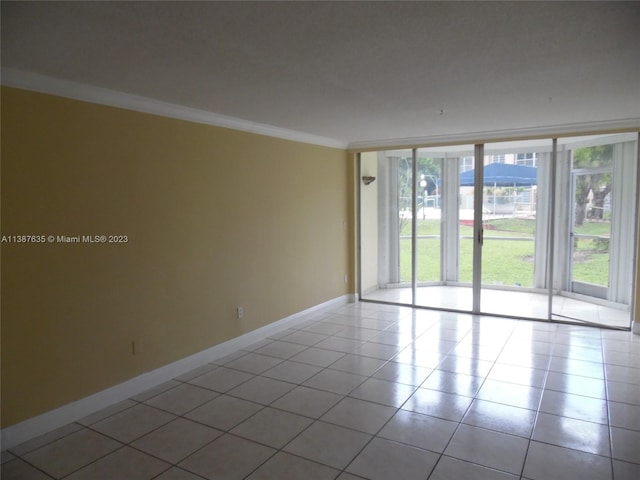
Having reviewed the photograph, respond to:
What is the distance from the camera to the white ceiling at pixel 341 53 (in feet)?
6.42

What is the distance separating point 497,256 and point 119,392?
5.08 m

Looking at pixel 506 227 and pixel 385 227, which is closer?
pixel 506 227

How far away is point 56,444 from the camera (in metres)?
2.79

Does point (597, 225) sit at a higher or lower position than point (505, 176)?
lower

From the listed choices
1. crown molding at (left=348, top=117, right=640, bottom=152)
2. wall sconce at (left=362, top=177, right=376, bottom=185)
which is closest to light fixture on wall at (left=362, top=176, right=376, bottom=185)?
wall sconce at (left=362, top=177, right=376, bottom=185)

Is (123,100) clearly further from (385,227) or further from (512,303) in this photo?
(512,303)

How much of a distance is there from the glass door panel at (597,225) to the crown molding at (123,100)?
377 cm

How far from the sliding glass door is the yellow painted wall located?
6.49 ft

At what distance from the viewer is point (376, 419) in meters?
3.08

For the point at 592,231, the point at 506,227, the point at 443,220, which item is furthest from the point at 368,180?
the point at 592,231

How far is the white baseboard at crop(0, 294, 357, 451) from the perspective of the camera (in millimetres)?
2807

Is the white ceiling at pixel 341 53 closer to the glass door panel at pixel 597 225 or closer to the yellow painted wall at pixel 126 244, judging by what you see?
the yellow painted wall at pixel 126 244

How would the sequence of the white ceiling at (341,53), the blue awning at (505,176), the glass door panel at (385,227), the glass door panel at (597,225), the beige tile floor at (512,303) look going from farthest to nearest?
the glass door panel at (385,227) → the blue awning at (505,176) → the beige tile floor at (512,303) → the glass door panel at (597,225) → the white ceiling at (341,53)

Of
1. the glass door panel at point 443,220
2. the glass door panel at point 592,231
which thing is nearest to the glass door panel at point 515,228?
the glass door panel at point 443,220
